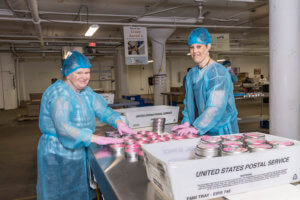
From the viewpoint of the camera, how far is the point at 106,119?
205 cm

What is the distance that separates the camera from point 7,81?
13.3 meters

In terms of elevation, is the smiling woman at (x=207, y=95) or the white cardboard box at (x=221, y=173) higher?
the smiling woman at (x=207, y=95)

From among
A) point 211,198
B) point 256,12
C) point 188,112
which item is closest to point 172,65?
point 256,12

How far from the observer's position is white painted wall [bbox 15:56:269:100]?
54.0ft

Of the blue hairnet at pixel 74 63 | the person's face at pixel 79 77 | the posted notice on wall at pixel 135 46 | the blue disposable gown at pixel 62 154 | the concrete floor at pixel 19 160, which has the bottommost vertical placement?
the concrete floor at pixel 19 160

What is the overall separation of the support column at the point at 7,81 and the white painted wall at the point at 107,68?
2.66m

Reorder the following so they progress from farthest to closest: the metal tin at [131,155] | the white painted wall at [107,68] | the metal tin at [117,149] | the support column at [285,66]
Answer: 1. the white painted wall at [107,68]
2. the support column at [285,66]
3. the metal tin at [117,149]
4. the metal tin at [131,155]

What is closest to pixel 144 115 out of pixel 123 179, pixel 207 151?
pixel 123 179

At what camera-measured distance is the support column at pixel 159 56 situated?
29.6ft

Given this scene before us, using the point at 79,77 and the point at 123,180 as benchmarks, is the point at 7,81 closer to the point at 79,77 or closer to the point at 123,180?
the point at 79,77

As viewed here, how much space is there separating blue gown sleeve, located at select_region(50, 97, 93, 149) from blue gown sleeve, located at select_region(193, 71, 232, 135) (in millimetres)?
744

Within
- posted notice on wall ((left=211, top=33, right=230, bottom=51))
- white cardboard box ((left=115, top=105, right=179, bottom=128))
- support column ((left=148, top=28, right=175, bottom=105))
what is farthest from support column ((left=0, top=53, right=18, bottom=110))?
white cardboard box ((left=115, top=105, right=179, bottom=128))

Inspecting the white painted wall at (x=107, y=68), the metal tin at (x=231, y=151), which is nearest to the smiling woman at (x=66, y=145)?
the metal tin at (x=231, y=151)

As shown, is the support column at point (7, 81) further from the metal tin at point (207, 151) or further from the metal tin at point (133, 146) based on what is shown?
the metal tin at point (207, 151)
